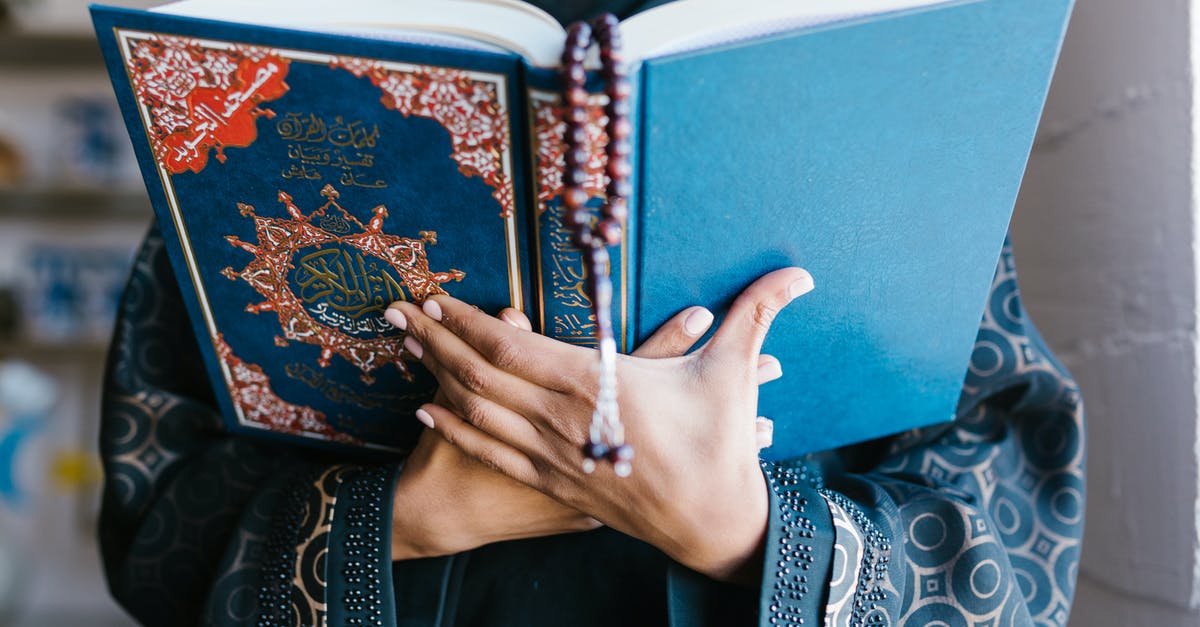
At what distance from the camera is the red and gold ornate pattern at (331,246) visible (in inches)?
22.6

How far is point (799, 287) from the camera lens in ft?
1.88

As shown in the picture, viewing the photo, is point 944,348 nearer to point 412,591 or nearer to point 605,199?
point 605,199

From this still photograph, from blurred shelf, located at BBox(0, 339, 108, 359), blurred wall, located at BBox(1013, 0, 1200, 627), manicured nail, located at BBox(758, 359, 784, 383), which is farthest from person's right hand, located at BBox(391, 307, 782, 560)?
blurred shelf, located at BBox(0, 339, 108, 359)

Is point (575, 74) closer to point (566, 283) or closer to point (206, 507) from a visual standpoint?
point (566, 283)

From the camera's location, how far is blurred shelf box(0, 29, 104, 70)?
198 cm

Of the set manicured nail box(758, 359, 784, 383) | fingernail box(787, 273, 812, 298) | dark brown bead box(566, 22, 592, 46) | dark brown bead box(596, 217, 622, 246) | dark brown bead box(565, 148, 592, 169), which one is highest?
dark brown bead box(566, 22, 592, 46)

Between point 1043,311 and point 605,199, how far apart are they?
27.9 inches

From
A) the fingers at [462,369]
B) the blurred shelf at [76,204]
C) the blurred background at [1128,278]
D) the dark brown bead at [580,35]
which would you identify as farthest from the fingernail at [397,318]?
the blurred shelf at [76,204]

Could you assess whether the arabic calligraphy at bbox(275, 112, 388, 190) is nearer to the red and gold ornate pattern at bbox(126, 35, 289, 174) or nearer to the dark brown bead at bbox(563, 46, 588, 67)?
the red and gold ornate pattern at bbox(126, 35, 289, 174)

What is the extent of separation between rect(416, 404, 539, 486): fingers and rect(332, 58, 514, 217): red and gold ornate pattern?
18 cm

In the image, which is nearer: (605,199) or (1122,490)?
(605,199)

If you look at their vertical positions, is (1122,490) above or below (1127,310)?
below

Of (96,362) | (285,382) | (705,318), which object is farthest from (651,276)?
(96,362)

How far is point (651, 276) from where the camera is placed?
0.56 meters
